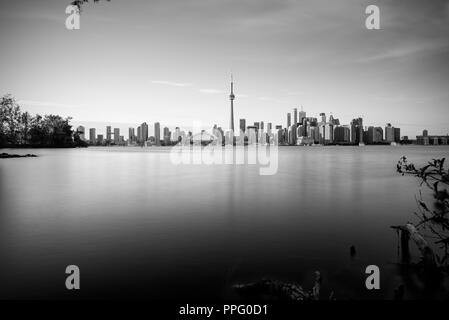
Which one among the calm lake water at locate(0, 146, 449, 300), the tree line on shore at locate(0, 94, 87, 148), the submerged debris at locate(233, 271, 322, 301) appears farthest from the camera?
the tree line on shore at locate(0, 94, 87, 148)

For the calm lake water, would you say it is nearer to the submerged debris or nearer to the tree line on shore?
the submerged debris

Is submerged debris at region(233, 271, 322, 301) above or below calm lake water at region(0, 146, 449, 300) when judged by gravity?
above

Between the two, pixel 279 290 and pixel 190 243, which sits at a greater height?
pixel 279 290

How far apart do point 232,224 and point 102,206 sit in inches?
488

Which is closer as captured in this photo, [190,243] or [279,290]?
[279,290]

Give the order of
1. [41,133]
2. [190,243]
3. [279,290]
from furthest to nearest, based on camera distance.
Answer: [41,133] → [190,243] → [279,290]

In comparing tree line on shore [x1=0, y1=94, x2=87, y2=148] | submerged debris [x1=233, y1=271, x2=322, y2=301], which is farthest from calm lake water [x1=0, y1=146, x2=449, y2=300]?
tree line on shore [x1=0, y1=94, x2=87, y2=148]

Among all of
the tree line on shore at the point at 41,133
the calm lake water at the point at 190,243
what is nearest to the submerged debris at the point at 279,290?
the calm lake water at the point at 190,243

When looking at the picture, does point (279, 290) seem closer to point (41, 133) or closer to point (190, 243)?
point (190, 243)

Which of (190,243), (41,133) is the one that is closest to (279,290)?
(190,243)

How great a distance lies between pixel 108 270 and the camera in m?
11.5
